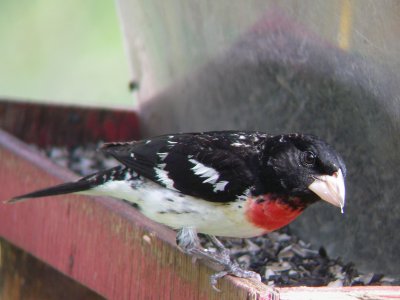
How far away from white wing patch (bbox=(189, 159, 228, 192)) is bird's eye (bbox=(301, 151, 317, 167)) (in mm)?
262

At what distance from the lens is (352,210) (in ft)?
12.6

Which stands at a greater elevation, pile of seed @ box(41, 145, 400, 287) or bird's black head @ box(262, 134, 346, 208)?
bird's black head @ box(262, 134, 346, 208)

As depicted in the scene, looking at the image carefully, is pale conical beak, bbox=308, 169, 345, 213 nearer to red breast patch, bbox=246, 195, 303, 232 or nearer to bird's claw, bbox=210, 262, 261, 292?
red breast patch, bbox=246, 195, 303, 232

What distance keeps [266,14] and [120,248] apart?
1.06m

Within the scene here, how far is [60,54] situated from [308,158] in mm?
5545

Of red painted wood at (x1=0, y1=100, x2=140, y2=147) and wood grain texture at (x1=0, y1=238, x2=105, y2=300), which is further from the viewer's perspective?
red painted wood at (x1=0, y1=100, x2=140, y2=147)

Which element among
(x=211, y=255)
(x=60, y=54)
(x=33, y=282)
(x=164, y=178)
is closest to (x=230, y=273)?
(x=211, y=255)

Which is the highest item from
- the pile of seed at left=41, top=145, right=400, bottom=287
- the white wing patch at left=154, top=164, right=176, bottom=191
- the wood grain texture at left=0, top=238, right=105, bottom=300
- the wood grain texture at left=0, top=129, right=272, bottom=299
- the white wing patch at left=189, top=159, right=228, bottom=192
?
the white wing patch at left=189, top=159, right=228, bottom=192

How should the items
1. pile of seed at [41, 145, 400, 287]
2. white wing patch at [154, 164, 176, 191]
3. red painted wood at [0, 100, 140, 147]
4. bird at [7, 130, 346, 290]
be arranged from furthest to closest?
1. red painted wood at [0, 100, 140, 147]
2. pile of seed at [41, 145, 400, 287]
3. white wing patch at [154, 164, 176, 191]
4. bird at [7, 130, 346, 290]

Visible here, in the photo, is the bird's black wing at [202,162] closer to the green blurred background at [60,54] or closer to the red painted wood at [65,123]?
the red painted wood at [65,123]

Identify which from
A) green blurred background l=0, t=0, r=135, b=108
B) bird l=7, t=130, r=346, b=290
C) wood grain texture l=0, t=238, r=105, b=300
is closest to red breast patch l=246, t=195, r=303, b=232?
bird l=7, t=130, r=346, b=290

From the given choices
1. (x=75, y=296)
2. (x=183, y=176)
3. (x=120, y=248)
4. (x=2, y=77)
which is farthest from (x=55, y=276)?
(x=2, y=77)

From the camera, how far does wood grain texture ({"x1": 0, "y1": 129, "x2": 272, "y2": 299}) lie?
3.30 m

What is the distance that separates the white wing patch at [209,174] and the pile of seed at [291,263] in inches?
16.8
